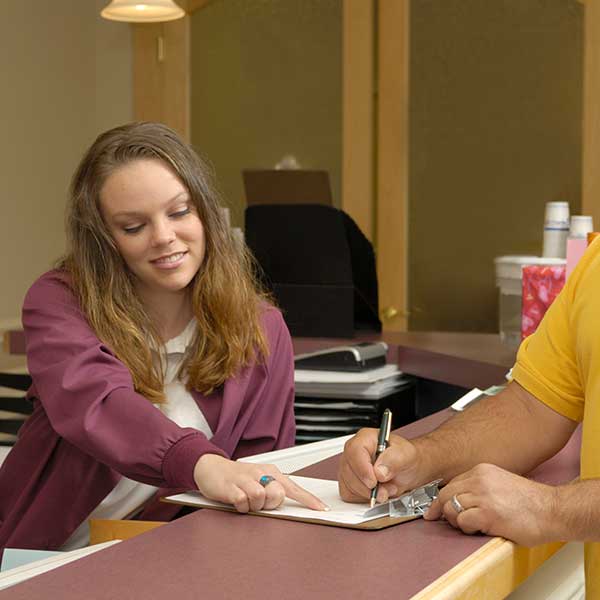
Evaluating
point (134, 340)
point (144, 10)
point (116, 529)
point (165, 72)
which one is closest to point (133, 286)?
point (134, 340)

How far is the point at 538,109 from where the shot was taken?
4.17m

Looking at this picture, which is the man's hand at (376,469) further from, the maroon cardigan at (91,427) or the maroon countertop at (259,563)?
the maroon cardigan at (91,427)

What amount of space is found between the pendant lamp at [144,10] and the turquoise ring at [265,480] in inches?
107

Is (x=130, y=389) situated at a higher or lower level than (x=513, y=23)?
lower

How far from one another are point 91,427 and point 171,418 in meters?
0.24

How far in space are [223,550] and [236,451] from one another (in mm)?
773

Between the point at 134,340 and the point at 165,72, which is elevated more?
the point at 165,72

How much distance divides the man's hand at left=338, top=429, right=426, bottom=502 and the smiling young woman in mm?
408

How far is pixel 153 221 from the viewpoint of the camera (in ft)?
5.75

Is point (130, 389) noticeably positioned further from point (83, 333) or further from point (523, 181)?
point (523, 181)

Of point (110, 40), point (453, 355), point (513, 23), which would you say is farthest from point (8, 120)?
point (453, 355)

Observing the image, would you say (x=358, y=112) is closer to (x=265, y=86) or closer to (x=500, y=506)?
(x=265, y=86)

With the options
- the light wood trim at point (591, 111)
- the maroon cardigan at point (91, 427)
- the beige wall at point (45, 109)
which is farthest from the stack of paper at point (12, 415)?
the light wood trim at point (591, 111)

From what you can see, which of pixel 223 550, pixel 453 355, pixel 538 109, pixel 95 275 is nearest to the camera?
pixel 223 550
